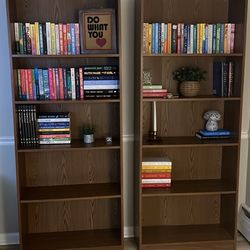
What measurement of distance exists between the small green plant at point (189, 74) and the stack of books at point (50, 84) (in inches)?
28.4

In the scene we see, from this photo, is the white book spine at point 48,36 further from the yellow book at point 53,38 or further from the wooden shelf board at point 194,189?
the wooden shelf board at point 194,189

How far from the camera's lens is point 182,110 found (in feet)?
9.34

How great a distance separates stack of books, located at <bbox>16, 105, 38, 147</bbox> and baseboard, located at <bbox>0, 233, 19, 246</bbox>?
2.74 feet

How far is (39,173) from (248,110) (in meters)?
1.73

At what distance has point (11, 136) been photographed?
2.77 metres

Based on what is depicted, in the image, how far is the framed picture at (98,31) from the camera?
99.3 inches

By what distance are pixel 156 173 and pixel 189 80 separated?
73 cm

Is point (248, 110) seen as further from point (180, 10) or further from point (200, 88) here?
point (180, 10)

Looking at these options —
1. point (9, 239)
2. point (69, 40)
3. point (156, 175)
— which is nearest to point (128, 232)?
point (156, 175)

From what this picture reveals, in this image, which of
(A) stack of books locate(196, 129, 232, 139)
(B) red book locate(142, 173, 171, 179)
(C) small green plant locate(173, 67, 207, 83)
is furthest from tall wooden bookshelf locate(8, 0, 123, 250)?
(A) stack of books locate(196, 129, 232, 139)

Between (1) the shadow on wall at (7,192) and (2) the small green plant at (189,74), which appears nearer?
(2) the small green plant at (189,74)

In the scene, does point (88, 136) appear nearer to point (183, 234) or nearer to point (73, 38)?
point (73, 38)

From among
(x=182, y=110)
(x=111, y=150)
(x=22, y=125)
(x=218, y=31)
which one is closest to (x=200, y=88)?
(x=182, y=110)

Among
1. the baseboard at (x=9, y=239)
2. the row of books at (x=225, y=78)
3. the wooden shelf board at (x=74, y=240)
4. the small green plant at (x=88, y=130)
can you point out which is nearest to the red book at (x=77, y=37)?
the small green plant at (x=88, y=130)
